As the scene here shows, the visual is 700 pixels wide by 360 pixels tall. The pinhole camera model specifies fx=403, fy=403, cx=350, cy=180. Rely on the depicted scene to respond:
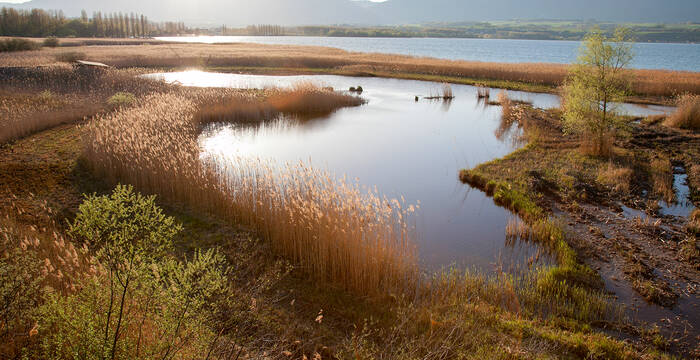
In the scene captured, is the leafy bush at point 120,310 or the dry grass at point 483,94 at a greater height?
the dry grass at point 483,94

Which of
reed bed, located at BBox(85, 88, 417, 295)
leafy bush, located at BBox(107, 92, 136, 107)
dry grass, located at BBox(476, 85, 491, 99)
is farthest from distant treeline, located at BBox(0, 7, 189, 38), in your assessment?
dry grass, located at BBox(476, 85, 491, 99)

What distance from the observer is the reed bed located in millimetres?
6512

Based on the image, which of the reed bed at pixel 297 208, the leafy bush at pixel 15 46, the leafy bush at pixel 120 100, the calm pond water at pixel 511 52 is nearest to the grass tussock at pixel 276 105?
the leafy bush at pixel 120 100

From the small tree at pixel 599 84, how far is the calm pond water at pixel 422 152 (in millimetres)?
2712

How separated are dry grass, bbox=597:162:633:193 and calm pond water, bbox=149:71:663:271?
11.6 feet

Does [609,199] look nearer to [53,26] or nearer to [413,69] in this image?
[413,69]

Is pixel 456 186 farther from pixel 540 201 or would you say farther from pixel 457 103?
pixel 457 103

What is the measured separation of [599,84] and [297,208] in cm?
1292

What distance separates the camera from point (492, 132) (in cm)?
1861

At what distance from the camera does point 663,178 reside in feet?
39.3

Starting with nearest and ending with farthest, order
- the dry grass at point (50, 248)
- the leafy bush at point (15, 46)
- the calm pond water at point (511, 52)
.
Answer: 1. the dry grass at point (50, 248)
2. the leafy bush at point (15, 46)
3. the calm pond water at point (511, 52)

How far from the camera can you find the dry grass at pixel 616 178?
11.1 m

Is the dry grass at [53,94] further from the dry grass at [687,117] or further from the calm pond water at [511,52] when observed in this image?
the calm pond water at [511,52]

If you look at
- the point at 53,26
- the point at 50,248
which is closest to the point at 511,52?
the point at 53,26
